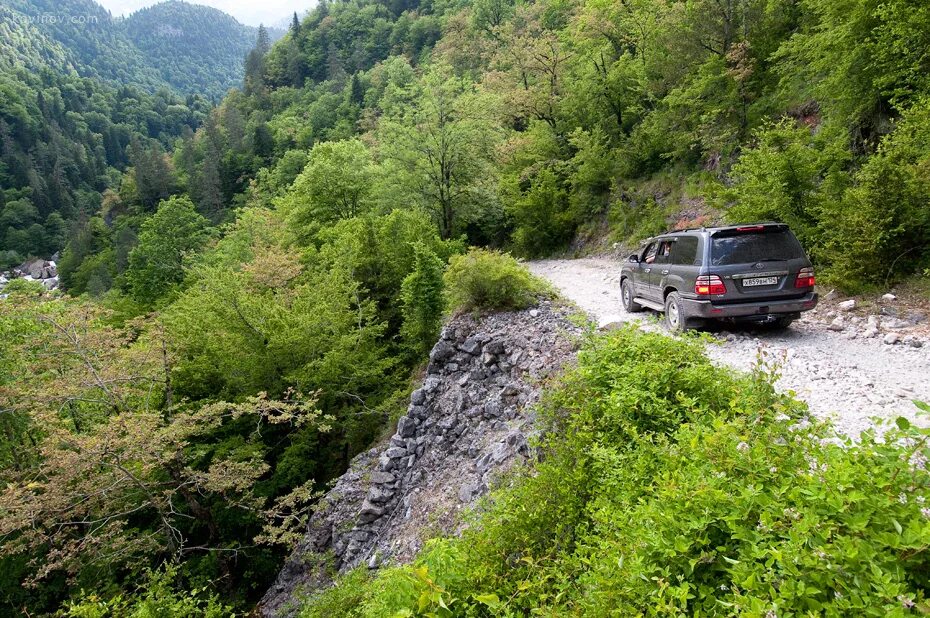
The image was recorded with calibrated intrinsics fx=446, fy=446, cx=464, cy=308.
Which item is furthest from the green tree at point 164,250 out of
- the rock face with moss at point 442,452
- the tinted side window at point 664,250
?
the tinted side window at point 664,250

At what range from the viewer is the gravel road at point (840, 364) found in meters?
4.61

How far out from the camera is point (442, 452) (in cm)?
913

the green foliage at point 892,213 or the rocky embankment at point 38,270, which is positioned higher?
the green foliage at point 892,213

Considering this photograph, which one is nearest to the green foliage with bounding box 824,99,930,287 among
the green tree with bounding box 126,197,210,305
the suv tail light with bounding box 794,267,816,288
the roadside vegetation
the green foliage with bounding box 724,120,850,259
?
the green foliage with bounding box 724,120,850,259

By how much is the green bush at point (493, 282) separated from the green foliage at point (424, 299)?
192cm

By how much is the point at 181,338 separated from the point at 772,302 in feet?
52.9

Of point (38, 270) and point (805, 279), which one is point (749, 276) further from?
point (38, 270)

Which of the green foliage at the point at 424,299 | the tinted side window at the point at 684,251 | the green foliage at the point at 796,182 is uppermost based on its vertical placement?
the green foliage at the point at 796,182

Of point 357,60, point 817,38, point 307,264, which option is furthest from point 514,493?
point 357,60

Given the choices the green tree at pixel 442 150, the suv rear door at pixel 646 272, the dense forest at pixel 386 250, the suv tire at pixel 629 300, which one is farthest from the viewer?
the green tree at pixel 442 150

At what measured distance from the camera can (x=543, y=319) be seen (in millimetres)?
9914

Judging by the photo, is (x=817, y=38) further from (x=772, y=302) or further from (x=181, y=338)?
(x=181, y=338)

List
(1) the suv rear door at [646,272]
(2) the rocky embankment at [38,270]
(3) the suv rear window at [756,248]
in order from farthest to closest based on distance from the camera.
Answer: (2) the rocky embankment at [38,270] → (1) the suv rear door at [646,272] → (3) the suv rear window at [756,248]

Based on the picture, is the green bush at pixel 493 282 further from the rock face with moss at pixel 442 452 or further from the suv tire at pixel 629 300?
the suv tire at pixel 629 300
